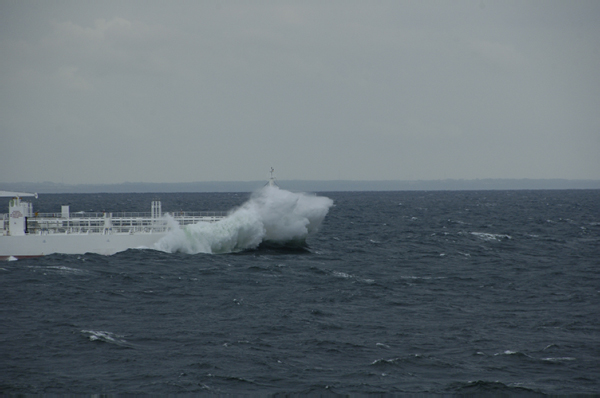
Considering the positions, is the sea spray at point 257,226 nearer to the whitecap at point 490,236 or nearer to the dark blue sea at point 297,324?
the dark blue sea at point 297,324

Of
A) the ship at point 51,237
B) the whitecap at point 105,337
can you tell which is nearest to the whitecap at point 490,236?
the ship at point 51,237

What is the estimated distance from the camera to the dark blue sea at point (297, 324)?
22031 millimetres

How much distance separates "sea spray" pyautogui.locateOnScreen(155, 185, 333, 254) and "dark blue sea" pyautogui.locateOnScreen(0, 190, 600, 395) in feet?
4.46

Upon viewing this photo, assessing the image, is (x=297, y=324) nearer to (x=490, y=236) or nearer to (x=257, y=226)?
(x=257, y=226)

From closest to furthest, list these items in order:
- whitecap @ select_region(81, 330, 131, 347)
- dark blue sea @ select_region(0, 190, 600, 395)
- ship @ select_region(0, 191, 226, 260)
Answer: dark blue sea @ select_region(0, 190, 600, 395)
whitecap @ select_region(81, 330, 131, 347)
ship @ select_region(0, 191, 226, 260)

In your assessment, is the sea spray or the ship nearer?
the ship

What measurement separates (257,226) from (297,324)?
26.7m

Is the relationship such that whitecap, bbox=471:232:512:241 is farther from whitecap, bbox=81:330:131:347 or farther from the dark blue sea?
whitecap, bbox=81:330:131:347

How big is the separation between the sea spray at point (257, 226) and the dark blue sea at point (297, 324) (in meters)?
1.36

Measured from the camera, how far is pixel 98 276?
41.6 meters

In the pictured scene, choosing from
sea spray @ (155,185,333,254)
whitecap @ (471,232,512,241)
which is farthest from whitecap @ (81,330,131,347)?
whitecap @ (471,232,512,241)

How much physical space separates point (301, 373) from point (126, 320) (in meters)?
11.7

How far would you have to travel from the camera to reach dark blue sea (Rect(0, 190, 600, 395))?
2203cm

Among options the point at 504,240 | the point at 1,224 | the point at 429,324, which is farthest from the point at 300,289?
the point at 504,240
